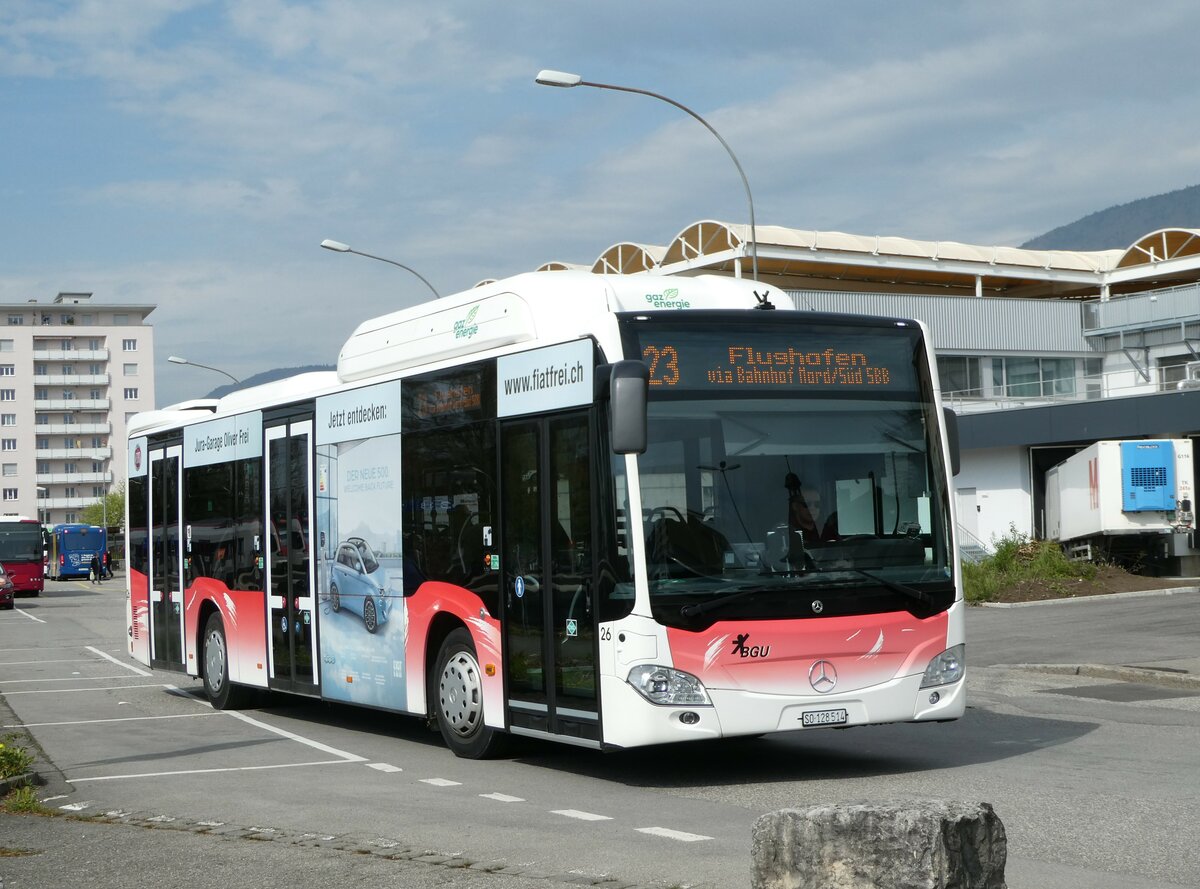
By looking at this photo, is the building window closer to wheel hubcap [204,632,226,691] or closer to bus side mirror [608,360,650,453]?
wheel hubcap [204,632,226,691]

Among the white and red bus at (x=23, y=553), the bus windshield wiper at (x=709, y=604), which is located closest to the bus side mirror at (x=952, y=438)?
the bus windshield wiper at (x=709, y=604)

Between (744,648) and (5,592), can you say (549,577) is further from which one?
(5,592)

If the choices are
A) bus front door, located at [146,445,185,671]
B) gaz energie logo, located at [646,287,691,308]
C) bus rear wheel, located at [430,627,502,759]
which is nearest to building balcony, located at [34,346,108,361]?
bus front door, located at [146,445,185,671]

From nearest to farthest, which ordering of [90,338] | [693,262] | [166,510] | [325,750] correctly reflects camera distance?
[325,750] < [166,510] < [693,262] < [90,338]

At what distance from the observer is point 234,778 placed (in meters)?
11.3

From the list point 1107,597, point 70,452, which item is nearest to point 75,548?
point 1107,597

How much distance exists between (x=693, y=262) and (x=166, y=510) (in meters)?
38.1

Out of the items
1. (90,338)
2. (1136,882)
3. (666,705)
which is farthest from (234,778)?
(90,338)

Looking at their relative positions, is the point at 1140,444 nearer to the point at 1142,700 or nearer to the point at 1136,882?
the point at 1142,700

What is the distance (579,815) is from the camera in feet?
29.9

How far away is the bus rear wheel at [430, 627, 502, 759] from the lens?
11.6 m

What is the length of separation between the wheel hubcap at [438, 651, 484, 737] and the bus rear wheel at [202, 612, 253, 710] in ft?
17.4

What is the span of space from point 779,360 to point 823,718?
93.4 inches

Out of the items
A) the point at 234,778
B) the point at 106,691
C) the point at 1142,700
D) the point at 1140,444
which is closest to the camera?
the point at 234,778
